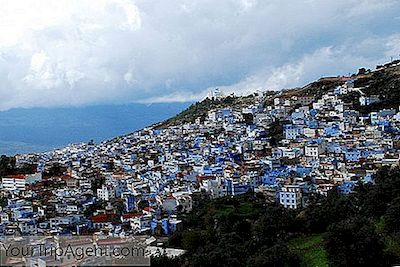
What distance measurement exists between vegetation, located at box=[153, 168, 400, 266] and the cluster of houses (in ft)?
5.52

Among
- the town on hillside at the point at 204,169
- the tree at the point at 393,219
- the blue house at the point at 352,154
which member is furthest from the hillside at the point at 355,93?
the tree at the point at 393,219

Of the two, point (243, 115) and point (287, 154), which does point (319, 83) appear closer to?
point (243, 115)

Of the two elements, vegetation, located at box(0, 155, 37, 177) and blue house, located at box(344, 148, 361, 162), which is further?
vegetation, located at box(0, 155, 37, 177)

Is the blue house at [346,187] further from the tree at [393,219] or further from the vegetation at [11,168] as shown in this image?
the vegetation at [11,168]

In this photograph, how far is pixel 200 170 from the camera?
2881 cm

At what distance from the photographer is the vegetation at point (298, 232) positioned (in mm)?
11555

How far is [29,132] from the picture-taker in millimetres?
87938

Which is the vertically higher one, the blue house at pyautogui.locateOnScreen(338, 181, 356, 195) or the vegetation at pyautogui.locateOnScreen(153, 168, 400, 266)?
the blue house at pyautogui.locateOnScreen(338, 181, 356, 195)

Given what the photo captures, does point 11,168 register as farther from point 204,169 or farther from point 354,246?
point 354,246

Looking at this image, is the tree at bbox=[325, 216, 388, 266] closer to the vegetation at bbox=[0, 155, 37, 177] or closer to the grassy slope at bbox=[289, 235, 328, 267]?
the grassy slope at bbox=[289, 235, 328, 267]

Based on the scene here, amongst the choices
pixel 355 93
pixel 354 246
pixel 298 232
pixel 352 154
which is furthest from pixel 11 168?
pixel 354 246

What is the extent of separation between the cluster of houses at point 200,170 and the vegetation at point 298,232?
1.68m

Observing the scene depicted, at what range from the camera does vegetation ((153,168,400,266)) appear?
37.9 ft

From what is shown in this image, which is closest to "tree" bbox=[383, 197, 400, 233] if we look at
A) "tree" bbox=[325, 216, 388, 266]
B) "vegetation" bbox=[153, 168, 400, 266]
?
"vegetation" bbox=[153, 168, 400, 266]
